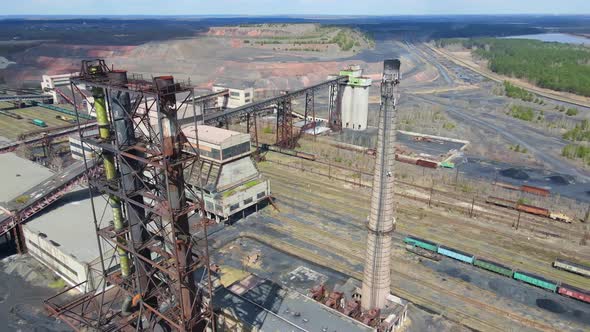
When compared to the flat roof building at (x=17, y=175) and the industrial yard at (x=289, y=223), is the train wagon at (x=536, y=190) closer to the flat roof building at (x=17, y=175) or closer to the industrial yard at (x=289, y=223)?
the industrial yard at (x=289, y=223)

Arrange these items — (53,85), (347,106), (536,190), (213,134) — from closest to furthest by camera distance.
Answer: (213,134) < (536,190) < (347,106) < (53,85)

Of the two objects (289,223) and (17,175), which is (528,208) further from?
(17,175)

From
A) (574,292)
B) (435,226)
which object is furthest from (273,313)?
(574,292)

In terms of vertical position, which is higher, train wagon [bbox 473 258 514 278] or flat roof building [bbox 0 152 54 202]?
flat roof building [bbox 0 152 54 202]

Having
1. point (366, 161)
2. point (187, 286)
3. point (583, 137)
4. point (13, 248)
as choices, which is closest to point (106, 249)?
point (13, 248)

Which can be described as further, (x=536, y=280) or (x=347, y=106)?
(x=347, y=106)

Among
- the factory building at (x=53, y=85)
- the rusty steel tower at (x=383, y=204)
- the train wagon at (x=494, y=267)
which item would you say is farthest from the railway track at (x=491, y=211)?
the factory building at (x=53, y=85)

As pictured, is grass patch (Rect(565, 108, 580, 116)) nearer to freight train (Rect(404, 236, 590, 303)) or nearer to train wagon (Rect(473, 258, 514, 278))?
freight train (Rect(404, 236, 590, 303))

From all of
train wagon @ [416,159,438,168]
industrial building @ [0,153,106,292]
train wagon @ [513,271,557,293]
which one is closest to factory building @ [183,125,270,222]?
industrial building @ [0,153,106,292]
